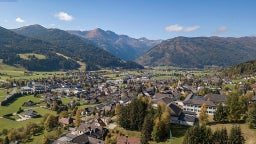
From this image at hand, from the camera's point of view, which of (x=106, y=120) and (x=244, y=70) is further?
(x=244, y=70)

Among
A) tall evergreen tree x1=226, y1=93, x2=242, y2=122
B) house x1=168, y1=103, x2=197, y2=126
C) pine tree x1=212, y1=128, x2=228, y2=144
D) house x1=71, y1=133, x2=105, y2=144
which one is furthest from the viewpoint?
house x1=168, y1=103, x2=197, y2=126

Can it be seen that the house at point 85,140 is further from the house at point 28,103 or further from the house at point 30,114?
the house at point 28,103

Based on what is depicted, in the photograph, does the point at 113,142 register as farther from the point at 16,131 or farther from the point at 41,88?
the point at 41,88

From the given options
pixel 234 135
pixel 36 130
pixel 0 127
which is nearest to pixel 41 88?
pixel 0 127

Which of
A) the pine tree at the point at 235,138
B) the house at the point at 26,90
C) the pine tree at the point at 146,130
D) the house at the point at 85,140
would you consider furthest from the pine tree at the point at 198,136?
the house at the point at 26,90

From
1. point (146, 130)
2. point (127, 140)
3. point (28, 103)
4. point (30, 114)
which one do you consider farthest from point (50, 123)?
point (28, 103)

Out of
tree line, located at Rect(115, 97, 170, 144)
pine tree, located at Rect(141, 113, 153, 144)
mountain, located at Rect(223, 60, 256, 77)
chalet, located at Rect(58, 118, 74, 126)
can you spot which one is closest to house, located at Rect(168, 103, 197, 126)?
tree line, located at Rect(115, 97, 170, 144)

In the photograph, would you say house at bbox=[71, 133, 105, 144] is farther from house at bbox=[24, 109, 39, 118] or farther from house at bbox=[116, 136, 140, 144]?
house at bbox=[24, 109, 39, 118]

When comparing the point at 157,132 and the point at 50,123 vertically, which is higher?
the point at 157,132

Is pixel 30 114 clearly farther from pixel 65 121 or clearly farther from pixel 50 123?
pixel 50 123

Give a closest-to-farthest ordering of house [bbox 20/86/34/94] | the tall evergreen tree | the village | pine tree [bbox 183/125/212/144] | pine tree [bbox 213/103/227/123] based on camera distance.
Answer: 1. pine tree [bbox 183/125/212/144]
2. the tall evergreen tree
3. pine tree [bbox 213/103/227/123]
4. the village
5. house [bbox 20/86/34/94]

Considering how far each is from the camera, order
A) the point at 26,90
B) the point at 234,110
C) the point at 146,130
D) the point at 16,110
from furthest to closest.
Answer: the point at 26,90 → the point at 16,110 → the point at 234,110 → the point at 146,130

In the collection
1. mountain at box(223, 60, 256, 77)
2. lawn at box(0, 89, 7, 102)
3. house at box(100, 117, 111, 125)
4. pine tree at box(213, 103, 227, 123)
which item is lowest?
house at box(100, 117, 111, 125)
